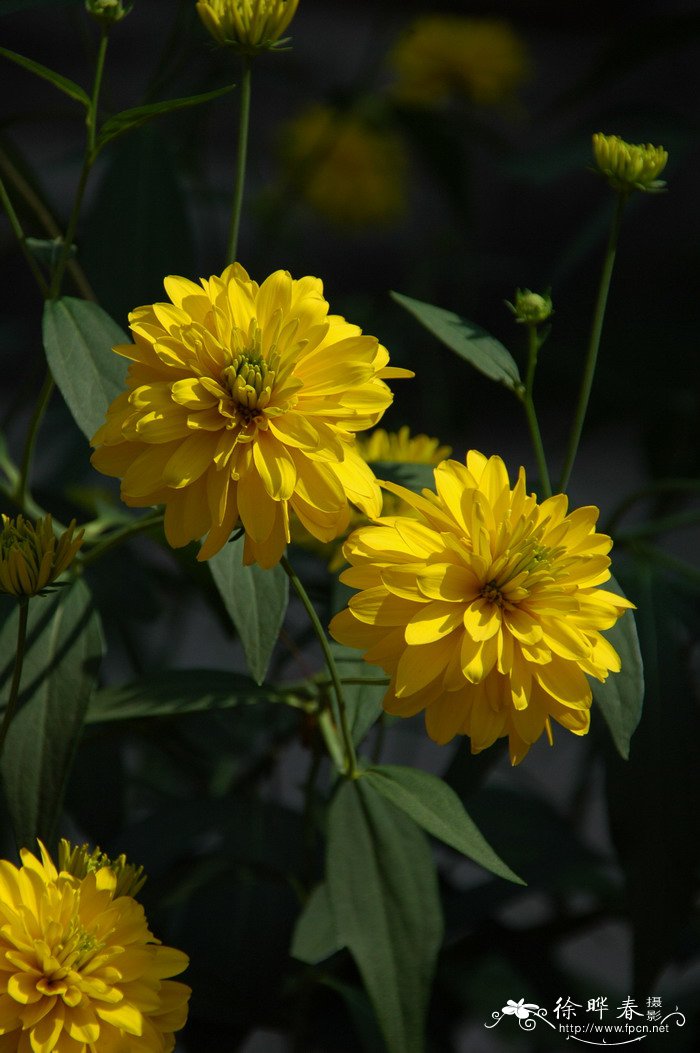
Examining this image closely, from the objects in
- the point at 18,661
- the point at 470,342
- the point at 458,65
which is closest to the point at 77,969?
the point at 18,661

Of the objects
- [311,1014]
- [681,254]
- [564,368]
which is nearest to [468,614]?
[311,1014]

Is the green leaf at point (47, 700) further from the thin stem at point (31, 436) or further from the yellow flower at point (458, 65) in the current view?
the yellow flower at point (458, 65)

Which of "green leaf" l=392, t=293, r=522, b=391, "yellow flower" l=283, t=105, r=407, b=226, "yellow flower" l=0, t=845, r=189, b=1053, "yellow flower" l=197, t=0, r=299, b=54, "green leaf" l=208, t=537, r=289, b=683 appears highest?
"yellow flower" l=283, t=105, r=407, b=226

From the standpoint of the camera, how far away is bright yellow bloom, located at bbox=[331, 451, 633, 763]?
1.05 feet

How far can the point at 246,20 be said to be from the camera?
1.21 feet

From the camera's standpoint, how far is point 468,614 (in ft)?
1.05

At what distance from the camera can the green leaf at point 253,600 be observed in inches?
14.3

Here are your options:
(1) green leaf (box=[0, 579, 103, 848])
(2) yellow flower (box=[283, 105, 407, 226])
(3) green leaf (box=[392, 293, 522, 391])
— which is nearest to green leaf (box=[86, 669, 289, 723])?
(1) green leaf (box=[0, 579, 103, 848])

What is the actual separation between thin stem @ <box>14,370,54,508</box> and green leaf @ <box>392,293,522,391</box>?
0.38 feet

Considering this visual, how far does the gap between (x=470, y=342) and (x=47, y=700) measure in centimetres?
18

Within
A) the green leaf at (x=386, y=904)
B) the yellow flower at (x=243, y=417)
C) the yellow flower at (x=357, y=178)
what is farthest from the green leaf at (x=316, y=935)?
the yellow flower at (x=357, y=178)

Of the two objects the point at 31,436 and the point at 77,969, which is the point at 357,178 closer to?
the point at 31,436

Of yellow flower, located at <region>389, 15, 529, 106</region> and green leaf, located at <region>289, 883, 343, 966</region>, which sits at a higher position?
yellow flower, located at <region>389, 15, 529, 106</region>

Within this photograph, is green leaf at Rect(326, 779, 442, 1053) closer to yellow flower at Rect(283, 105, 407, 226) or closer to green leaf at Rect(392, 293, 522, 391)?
green leaf at Rect(392, 293, 522, 391)
